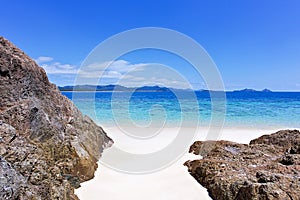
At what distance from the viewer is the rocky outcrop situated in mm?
3475

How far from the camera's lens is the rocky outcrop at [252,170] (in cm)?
348

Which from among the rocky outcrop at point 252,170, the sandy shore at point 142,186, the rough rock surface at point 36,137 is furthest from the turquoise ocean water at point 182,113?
the rough rock surface at point 36,137

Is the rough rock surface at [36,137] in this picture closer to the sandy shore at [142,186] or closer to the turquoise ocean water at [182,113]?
the sandy shore at [142,186]

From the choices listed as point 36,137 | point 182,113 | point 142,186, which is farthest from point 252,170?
point 182,113

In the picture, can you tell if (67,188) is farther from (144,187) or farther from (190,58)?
(190,58)

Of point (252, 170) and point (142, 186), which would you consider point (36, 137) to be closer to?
point (142, 186)

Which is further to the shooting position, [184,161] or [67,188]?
[184,161]

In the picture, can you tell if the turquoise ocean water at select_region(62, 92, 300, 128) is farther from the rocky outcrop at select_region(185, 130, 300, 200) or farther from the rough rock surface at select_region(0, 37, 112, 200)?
the rough rock surface at select_region(0, 37, 112, 200)

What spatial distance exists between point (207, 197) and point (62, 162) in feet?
8.43

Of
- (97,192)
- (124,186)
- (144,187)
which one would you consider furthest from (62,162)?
(144,187)

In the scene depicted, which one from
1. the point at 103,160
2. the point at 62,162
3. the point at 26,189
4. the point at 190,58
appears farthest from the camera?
the point at 190,58

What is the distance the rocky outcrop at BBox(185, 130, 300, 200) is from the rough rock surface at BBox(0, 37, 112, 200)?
228 centimetres

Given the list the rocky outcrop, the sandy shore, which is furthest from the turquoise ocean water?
the sandy shore

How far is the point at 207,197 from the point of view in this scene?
4.11 meters
